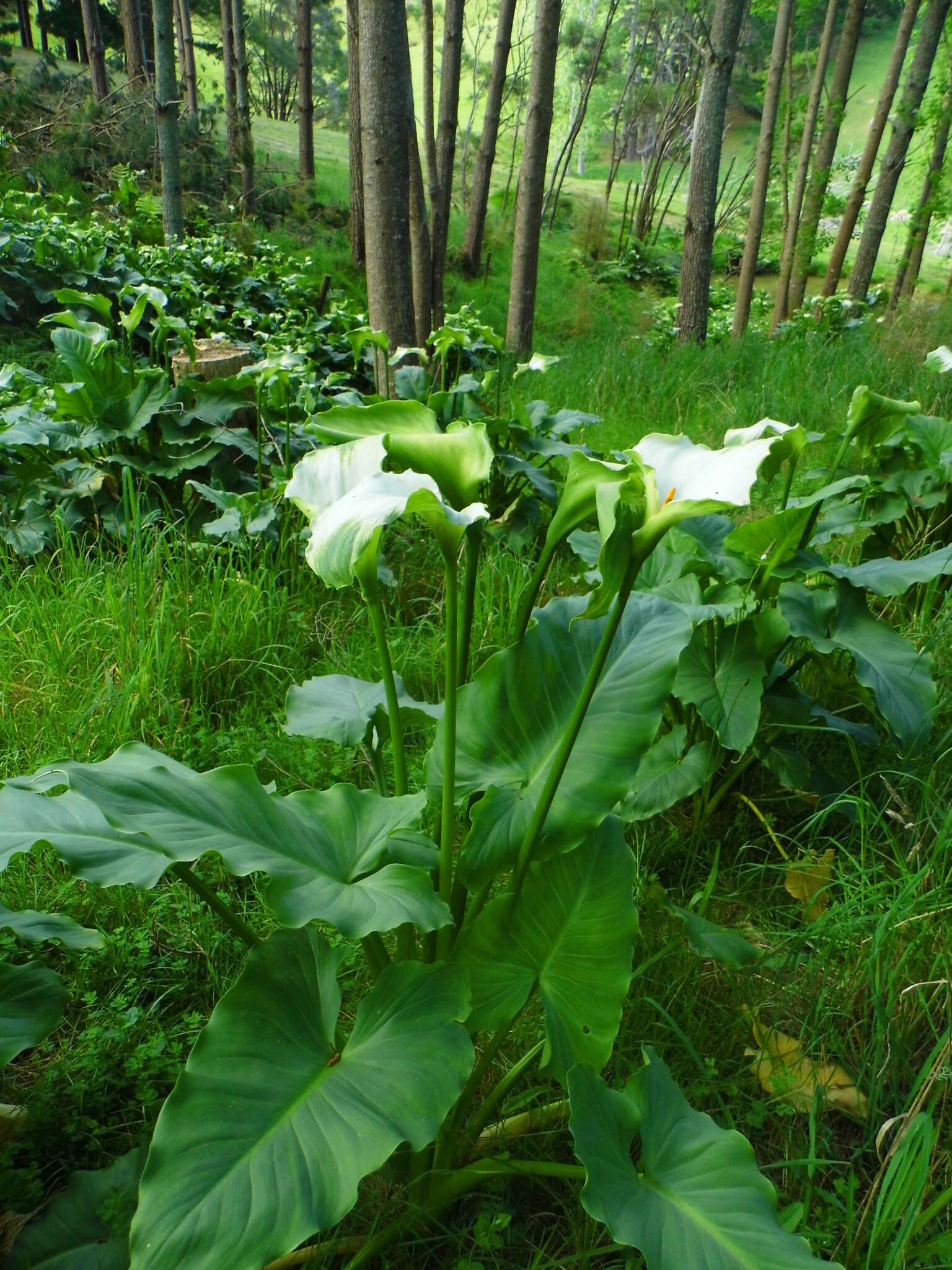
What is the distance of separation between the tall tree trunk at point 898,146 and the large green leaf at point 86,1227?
8.11 metres

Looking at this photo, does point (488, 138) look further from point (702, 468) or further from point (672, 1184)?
point (672, 1184)

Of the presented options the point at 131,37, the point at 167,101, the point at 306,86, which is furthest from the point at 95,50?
the point at 167,101

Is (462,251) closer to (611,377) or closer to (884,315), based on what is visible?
(884,315)

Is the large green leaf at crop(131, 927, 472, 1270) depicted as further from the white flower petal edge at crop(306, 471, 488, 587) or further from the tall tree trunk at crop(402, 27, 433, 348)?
the tall tree trunk at crop(402, 27, 433, 348)

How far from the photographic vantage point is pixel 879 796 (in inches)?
65.1

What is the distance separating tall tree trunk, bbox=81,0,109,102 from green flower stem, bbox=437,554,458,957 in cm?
1186

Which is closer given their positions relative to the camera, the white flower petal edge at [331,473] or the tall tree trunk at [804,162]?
the white flower petal edge at [331,473]

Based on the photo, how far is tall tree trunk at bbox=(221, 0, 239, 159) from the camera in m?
9.12

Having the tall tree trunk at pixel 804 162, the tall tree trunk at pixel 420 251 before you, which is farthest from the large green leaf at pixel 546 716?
the tall tree trunk at pixel 804 162

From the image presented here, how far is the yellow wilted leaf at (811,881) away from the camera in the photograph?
1.43 m

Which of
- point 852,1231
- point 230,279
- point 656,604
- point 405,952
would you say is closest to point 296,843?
point 405,952

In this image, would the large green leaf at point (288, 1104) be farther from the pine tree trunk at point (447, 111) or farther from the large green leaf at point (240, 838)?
the pine tree trunk at point (447, 111)

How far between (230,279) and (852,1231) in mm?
6075

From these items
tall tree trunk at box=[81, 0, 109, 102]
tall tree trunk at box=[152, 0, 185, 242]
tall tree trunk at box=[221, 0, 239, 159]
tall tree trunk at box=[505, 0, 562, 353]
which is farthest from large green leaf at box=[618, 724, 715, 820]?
tall tree trunk at box=[81, 0, 109, 102]
